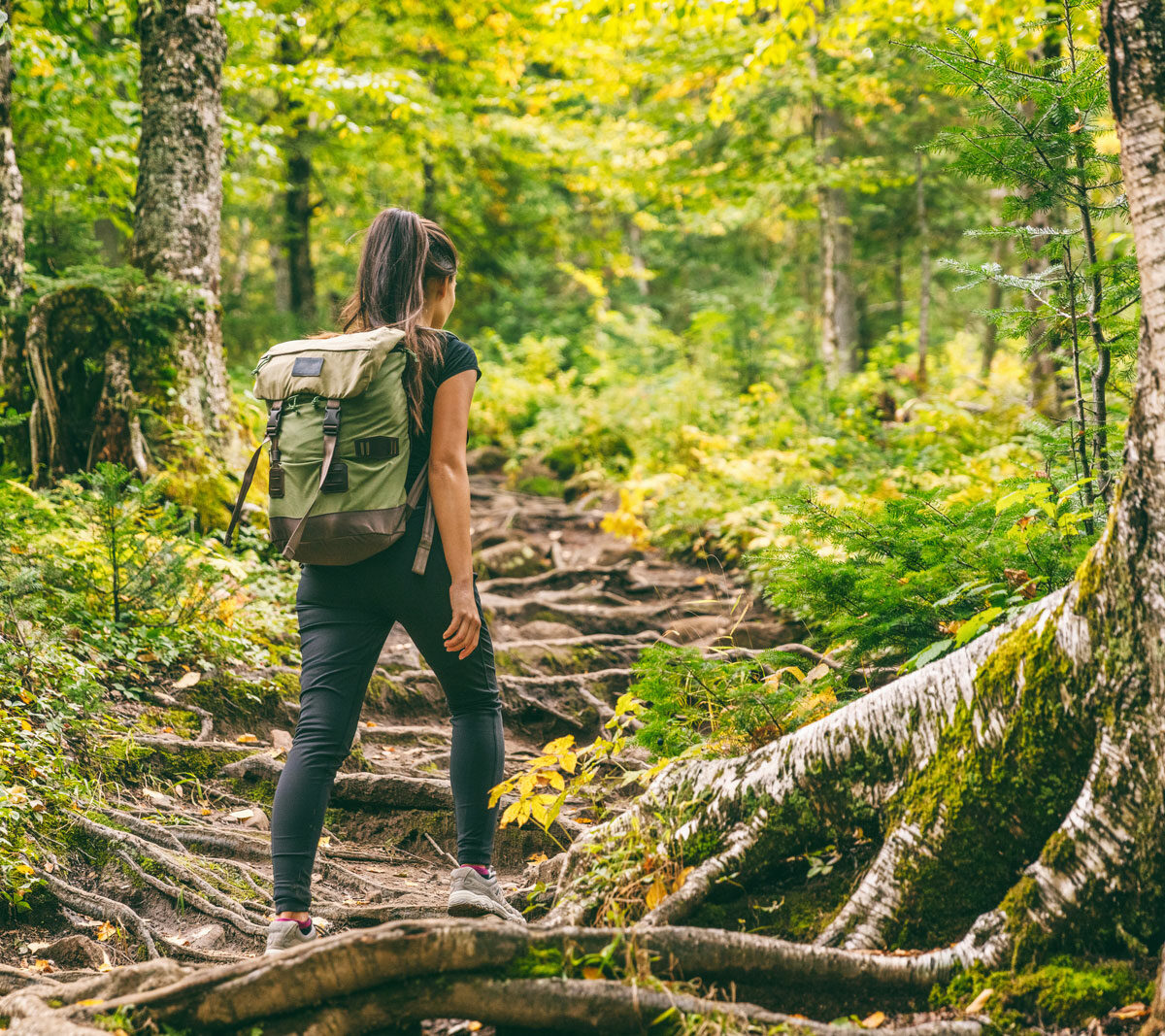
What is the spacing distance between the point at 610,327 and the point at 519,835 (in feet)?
58.0

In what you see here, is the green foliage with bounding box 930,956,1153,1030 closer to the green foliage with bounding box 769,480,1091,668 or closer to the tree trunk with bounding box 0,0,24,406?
the green foliage with bounding box 769,480,1091,668

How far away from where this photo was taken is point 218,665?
5402 millimetres

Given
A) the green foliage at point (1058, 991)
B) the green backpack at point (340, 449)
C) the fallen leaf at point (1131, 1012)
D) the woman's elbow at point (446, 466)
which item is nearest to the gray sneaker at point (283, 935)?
the green backpack at point (340, 449)

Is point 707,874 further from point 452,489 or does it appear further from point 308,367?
point 308,367

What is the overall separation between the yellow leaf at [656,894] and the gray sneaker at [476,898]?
0.46 m

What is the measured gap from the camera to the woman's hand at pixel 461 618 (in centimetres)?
294

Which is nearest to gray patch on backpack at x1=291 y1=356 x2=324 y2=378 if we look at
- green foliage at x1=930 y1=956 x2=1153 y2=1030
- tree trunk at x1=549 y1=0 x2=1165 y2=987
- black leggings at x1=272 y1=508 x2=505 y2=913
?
black leggings at x1=272 y1=508 x2=505 y2=913

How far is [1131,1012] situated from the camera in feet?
6.75

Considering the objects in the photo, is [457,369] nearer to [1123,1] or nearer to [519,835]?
[1123,1]

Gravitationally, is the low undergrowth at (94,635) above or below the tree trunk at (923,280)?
below

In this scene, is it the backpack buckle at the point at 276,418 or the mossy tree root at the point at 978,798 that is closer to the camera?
the mossy tree root at the point at 978,798

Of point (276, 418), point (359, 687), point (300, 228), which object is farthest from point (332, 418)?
point (300, 228)

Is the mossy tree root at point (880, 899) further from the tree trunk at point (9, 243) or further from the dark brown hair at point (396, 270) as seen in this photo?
the tree trunk at point (9, 243)

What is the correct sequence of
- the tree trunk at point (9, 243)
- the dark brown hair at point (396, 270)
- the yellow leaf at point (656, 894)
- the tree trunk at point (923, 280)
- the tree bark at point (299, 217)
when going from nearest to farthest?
the yellow leaf at point (656, 894) < the dark brown hair at point (396, 270) < the tree trunk at point (9, 243) < the tree trunk at point (923, 280) < the tree bark at point (299, 217)
